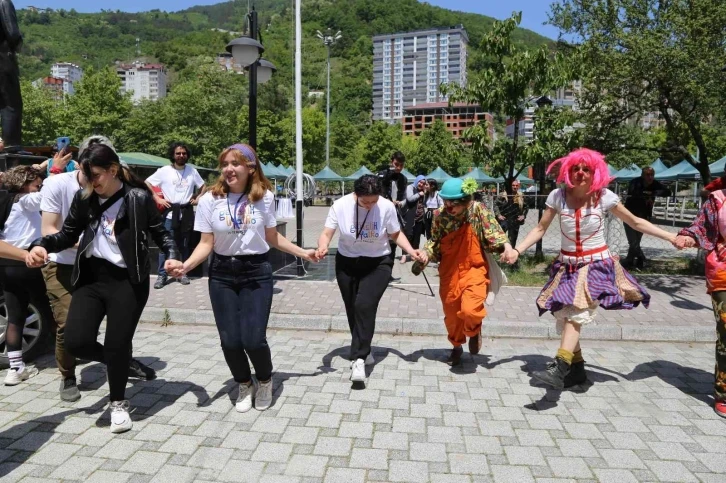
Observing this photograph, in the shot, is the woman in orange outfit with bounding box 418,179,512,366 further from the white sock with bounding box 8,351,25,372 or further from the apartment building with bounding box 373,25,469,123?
the apartment building with bounding box 373,25,469,123

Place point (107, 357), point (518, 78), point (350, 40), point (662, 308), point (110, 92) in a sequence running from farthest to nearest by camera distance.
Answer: point (350, 40), point (110, 92), point (518, 78), point (662, 308), point (107, 357)

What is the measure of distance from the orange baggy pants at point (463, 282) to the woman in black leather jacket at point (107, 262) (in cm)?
249

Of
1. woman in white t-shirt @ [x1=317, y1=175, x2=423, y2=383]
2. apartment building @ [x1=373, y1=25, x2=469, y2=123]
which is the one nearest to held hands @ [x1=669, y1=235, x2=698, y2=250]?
woman in white t-shirt @ [x1=317, y1=175, x2=423, y2=383]

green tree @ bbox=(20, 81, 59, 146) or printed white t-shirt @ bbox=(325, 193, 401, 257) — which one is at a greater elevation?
green tree @ bbox=(20, 81, 59, 146)

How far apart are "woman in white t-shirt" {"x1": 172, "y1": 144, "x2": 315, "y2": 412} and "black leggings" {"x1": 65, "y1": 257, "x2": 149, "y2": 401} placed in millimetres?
484

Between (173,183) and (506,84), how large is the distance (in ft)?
20.7

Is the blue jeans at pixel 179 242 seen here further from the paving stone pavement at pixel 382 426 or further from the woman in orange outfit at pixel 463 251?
the woman in orange outfit at pixel 463 251

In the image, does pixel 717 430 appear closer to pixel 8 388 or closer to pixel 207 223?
pixel 207 223

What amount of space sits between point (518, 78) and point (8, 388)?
9085 millimetres

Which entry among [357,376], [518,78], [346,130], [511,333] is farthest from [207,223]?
[346,130]

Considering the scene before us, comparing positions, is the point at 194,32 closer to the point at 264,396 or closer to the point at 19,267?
the point at 19,267

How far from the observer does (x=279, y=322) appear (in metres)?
6.59

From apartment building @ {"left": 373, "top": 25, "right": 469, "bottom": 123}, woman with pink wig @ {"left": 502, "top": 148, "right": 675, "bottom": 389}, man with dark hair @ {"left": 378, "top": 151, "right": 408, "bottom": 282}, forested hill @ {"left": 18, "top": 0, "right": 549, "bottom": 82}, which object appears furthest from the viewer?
apartment building @ {"left": 373, "top": 25, "right": 469, "bottom": 123}

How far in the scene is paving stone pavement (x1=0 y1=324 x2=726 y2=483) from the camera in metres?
3.15
